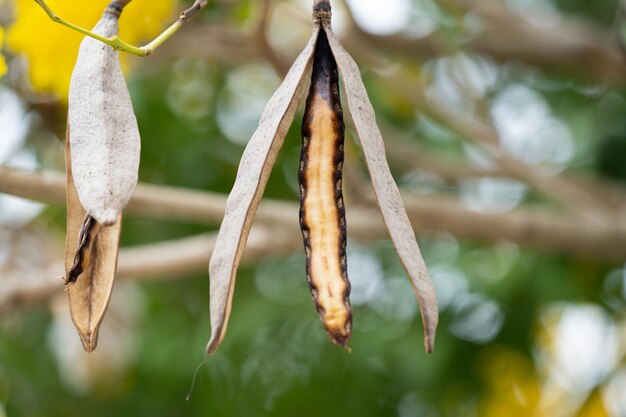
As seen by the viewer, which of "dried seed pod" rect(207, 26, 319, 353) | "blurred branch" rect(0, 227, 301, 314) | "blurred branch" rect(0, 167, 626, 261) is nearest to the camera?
"dried seed pod" rect(207, 26, 319, 353)

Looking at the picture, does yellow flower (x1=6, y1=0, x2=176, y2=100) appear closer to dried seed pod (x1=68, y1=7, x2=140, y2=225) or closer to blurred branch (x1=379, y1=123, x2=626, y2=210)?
dried seed pod (x1=68, y1=7, x2=140, y2=225)

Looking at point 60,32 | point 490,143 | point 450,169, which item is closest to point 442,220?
point 490,143

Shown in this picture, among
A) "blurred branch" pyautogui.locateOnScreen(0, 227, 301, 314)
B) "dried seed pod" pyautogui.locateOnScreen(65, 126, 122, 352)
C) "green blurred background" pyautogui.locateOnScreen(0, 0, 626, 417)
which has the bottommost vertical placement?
"green blurred background" pyautogui.locateOnScreen(0, 0, 626, 417)

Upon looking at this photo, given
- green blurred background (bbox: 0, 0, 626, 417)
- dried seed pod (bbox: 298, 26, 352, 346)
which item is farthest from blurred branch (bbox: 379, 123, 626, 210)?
dried seed pod (bbox: 298, 26, 352, 346)

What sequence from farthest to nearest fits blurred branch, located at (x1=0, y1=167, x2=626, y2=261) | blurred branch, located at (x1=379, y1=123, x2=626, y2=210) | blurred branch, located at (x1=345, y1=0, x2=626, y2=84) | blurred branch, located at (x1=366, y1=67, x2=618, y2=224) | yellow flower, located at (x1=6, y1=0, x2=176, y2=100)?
blurred branch, located at (x1=345, y1=0, x2=626, y2=84), blurred branch, located at (x1=379, y1=123, x2=626, y2=210), blurred branch, located at (x1=366, y1=67, x2=618, y2=224), blurred branch, located at (x1=0, y1=167, x2=626, y2=261), yellow flower, located at (x1=6, y1=0, x2=176, y2=100)

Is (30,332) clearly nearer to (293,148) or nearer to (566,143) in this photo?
(293,148)

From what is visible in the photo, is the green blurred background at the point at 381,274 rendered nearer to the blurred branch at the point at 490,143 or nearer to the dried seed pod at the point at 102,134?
the blurred branch at the point at 490,143

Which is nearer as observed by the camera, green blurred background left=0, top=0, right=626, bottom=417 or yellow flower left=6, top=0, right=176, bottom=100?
yellow flower left=6, top=0, right=176, bottom=100
